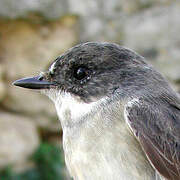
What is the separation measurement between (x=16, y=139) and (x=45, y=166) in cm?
60

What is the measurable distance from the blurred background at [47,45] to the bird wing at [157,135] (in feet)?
14.6

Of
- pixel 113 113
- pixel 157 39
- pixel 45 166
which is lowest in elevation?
pixel 45 166

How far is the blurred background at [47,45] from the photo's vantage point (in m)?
6.20

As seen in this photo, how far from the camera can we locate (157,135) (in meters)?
1.88

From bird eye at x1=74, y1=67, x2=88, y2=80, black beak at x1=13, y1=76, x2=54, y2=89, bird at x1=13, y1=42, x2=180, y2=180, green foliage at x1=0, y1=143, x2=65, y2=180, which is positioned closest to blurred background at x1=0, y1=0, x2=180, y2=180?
green foliage at x1=0, y1=143, x2=65, y2=180

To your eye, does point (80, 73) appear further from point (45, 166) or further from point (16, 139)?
point (45, 166)

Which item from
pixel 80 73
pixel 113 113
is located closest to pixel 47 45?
pixel 80 73

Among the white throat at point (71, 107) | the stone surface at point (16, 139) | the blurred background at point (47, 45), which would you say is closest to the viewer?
the white throat at point (71, 107)

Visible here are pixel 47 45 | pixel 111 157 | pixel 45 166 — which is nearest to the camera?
pixel 111 157

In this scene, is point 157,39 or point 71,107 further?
point 157,39

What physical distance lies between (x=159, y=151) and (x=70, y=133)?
467 millimetres

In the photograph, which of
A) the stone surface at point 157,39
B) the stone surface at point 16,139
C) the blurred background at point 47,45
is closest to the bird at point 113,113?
the stone surface at point 16,139

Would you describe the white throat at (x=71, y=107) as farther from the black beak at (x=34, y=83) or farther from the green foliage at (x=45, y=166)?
the green foliage at (x=45, y=166)

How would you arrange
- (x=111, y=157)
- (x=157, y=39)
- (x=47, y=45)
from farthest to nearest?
(x=157, y=39) → (x=47, y=45) → (x=111, y=157)
